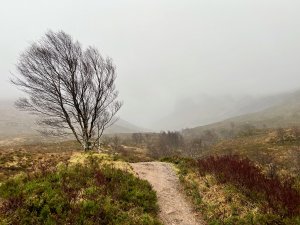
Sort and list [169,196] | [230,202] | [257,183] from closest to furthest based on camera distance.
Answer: [230,202]
[257,183]
[169,196]

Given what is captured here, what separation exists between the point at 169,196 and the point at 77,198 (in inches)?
179

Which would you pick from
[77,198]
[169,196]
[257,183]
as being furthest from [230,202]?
[77,198]

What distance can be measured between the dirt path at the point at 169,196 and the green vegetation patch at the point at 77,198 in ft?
1.87

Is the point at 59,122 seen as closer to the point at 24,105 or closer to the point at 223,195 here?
the point at 24,105

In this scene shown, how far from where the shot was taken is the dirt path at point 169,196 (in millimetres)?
11523

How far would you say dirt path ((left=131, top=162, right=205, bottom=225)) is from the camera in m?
11.5

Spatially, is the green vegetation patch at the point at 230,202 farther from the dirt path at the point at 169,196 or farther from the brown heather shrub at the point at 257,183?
the dirt path at the point at 169,196

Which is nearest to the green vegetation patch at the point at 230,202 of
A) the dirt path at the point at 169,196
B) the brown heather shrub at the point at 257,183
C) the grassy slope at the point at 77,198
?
the brown heather shrub at the point at 257,183

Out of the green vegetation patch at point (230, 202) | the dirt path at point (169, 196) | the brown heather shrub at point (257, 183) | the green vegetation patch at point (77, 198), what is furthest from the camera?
the dirt path at point (169, 196)

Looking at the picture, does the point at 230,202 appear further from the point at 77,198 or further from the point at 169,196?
the point at 77,198

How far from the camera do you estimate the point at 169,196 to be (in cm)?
1398

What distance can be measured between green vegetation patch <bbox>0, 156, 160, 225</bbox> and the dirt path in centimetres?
57

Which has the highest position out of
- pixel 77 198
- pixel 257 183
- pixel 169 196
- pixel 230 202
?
pixel 77 198

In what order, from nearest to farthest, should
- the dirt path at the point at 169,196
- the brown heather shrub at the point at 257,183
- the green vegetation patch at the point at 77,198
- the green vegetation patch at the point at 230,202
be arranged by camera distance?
1. the green vegetation patch at the point at 77,198
2. the green vegetation patch at the point at 230,202
3. the brown heather shrub at the point at 257,183
4. the dirt path at the point at 169,196
